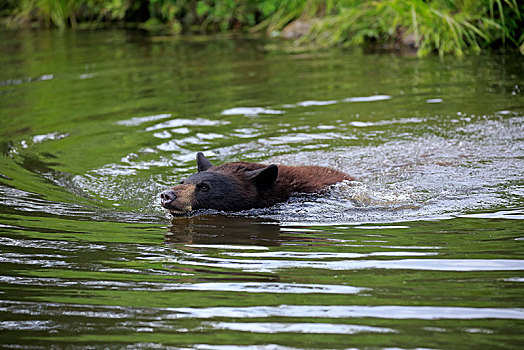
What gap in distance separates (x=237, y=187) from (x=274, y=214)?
16.7 inches

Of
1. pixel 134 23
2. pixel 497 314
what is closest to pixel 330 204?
pixel 497 314

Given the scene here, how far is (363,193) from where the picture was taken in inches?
266

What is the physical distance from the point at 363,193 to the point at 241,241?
69.4 inches

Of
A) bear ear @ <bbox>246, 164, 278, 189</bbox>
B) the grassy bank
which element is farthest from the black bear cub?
the grassy bank

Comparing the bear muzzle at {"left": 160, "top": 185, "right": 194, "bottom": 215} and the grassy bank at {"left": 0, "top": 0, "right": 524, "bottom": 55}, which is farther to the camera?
the grassy bank at {"left": 0, "top": 0, "right": 524, "bottom": 55}

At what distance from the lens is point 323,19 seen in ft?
55.6

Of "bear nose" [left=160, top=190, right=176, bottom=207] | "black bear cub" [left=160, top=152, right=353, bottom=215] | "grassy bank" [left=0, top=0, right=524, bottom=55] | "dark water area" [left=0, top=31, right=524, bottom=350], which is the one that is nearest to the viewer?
"dark water area" [left=0, top=31, right=524, bottom=350]

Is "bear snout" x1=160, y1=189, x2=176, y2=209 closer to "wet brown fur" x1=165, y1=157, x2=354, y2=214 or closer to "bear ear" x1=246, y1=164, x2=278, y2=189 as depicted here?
"wet brown fur" x1=165, y1=157, x2=354, y2=214

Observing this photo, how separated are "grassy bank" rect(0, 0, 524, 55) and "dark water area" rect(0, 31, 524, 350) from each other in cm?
76

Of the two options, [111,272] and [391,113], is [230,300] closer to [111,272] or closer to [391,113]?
[111,272]

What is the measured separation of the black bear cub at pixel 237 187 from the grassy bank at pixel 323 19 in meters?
7.39

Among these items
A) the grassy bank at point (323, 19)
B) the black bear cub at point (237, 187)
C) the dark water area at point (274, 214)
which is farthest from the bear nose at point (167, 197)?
the grassy bank at point (323, 19)

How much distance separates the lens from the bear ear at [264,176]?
6341 mm

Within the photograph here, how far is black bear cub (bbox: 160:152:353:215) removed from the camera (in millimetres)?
6328
